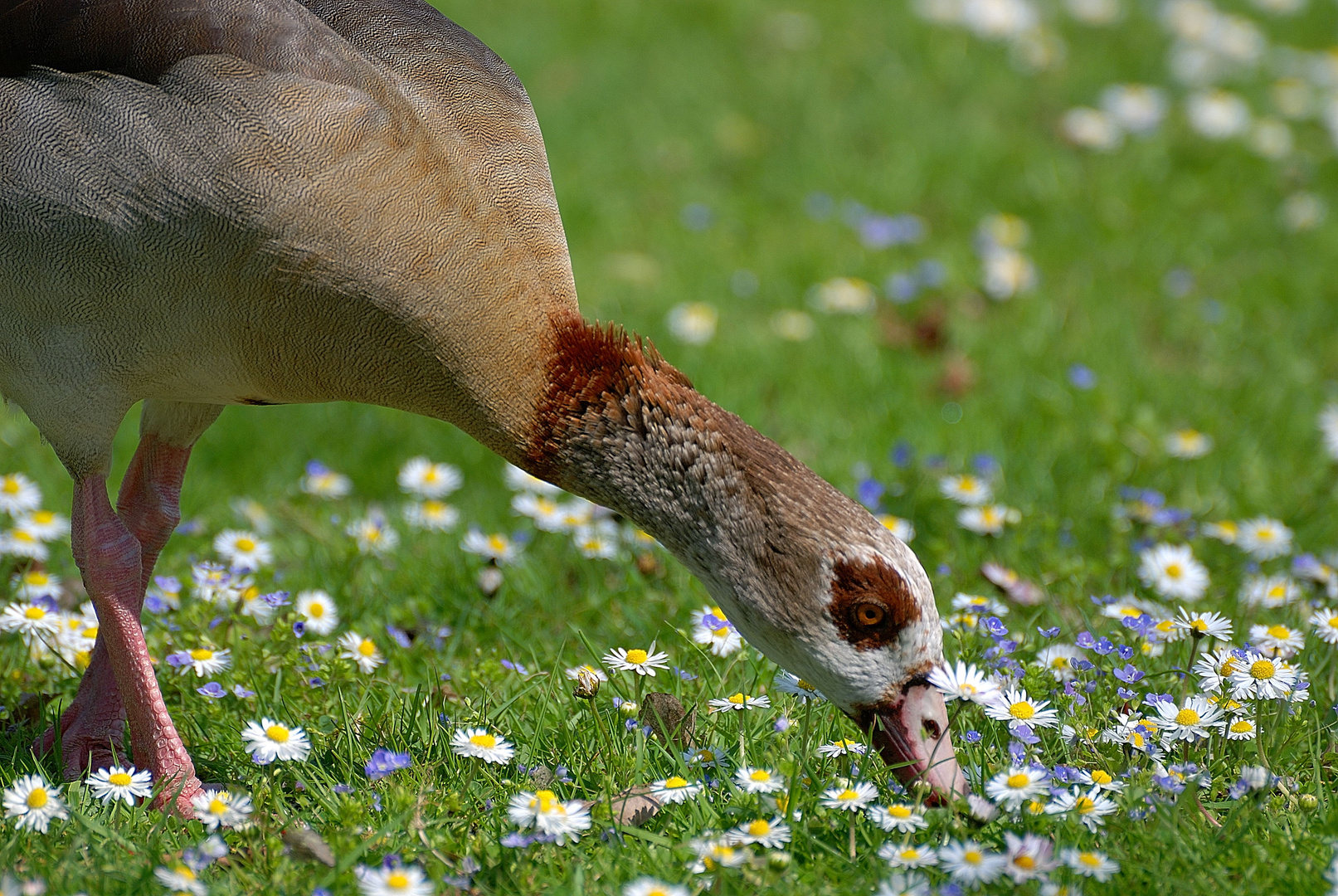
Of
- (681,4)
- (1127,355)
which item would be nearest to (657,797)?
(1127,355)

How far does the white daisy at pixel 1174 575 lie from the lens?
14.1 ft

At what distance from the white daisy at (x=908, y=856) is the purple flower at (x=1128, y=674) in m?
0.82

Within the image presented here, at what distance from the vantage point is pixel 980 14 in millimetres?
9078

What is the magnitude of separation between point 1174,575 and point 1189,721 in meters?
1.15

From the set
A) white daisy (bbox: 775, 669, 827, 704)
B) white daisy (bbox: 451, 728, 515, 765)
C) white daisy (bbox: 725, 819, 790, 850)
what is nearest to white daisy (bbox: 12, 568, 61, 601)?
white daisy (bbox: 451, 728, 515, 765)

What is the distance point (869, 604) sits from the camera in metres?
3.42

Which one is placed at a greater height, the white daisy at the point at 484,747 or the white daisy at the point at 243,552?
the white daisy at the point at 484,747

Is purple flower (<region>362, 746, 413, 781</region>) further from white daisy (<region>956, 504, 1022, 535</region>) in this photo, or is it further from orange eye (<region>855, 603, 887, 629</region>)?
white daisy (<region>956, 504, 1022, 535</region>)

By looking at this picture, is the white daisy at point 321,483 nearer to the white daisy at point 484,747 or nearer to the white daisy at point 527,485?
the white daisy at point 527,485

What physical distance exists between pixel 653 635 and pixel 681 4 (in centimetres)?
612

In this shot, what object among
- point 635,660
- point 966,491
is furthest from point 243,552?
point 966,491

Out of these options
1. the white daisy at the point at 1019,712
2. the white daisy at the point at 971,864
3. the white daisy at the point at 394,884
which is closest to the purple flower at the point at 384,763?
the white daisy at the point at 394,884

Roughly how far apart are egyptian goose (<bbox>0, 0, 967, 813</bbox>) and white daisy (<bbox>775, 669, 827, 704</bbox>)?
5 cm

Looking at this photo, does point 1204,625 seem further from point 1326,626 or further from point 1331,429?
point 1331,429
